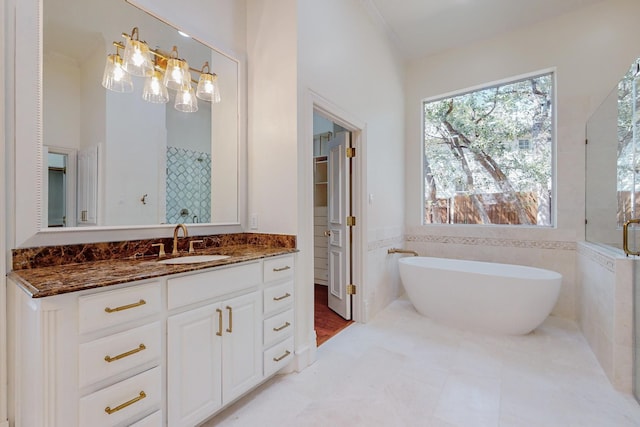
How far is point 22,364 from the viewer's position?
1.17 m

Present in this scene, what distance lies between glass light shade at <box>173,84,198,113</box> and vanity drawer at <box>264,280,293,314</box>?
Result: 137cm

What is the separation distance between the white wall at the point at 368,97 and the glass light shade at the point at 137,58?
0.97 m

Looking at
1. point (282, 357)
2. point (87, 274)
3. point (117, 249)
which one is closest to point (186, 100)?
point (117, 249)

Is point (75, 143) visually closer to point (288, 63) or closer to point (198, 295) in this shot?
point (198, 295)

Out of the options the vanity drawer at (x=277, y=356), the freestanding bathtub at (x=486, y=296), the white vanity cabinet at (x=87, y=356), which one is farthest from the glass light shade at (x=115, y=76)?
the freestanding bathtub at (x=486, y=296)

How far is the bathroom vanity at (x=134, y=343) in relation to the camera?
995mm

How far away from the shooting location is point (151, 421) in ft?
3.98

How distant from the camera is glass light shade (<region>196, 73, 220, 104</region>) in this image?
206 cm

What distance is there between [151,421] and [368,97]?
3.01 m

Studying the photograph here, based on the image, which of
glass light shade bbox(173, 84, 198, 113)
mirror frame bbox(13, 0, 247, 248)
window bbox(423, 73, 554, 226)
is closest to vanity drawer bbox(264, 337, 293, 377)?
mirror frame bbox(13, 0, 247, 248)

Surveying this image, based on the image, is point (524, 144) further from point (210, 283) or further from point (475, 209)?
point (210, 283)

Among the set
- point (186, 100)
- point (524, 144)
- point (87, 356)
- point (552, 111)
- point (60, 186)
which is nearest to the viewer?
point (87, 356)

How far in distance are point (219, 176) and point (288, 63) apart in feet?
3.21

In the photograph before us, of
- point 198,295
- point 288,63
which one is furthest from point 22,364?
point 288,63
